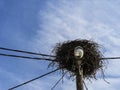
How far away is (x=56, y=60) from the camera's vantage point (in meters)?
10.9

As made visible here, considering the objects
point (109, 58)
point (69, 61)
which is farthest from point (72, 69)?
point (109, 58)

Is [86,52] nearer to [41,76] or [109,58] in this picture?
[109,58]

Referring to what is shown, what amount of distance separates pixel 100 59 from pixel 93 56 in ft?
1.06

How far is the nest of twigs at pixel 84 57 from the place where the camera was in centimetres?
1066

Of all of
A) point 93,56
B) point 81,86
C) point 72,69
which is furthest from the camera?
point 93,56

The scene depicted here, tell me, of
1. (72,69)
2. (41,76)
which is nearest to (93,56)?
(72,69)

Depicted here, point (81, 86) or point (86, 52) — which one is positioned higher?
point (86, 52)

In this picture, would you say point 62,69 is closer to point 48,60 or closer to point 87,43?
point 48,60

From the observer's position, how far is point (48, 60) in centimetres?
1066

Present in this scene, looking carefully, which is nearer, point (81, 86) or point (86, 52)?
point (81, 86)

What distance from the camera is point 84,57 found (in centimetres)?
1071

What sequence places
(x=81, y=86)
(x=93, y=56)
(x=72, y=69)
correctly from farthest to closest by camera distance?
(x=93, y=56) → (x=72, y=69) → (x=81, y=86)

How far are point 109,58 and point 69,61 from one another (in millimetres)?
1195

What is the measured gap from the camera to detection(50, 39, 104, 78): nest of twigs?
10.7 meters
